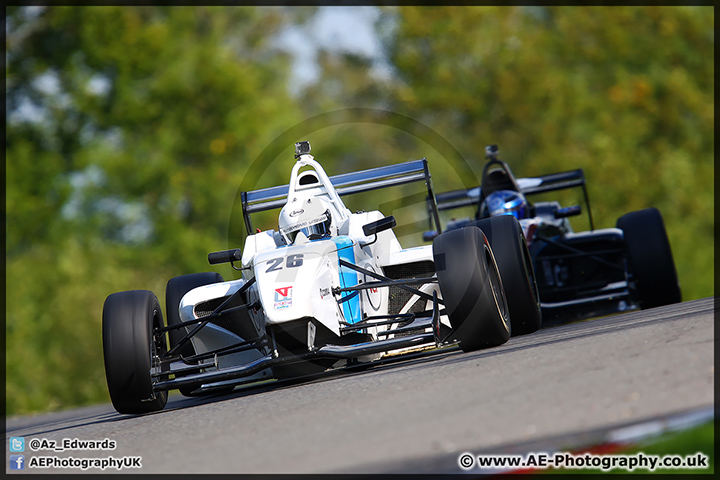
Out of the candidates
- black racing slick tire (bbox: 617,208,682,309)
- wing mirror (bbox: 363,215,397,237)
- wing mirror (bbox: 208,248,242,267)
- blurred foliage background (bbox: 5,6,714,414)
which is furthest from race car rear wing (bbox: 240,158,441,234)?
blurred foliage background (bbox: 5,6,714,414)

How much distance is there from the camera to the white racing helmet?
8258mm

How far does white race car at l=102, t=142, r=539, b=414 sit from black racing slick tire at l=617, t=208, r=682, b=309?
7.39 ft

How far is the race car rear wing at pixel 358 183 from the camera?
30.2 ft

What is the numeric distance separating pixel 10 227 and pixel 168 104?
21.0ft

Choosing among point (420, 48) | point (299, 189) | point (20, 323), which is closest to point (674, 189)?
point (420, 48)

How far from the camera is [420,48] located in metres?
35.1

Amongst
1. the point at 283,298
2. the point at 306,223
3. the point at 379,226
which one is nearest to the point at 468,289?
the point at 379,226

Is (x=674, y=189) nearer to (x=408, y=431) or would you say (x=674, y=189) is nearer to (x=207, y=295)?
(x=207, y=295)

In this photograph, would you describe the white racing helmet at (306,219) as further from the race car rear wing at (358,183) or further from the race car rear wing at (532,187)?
the race car rear wing at (532,187)

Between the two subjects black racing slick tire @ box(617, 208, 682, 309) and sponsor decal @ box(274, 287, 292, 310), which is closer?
sponsor decal @ box(274, 287, 292, 310)

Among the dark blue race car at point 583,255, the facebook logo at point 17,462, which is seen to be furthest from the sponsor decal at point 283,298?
the dark blue race car at point 583,255

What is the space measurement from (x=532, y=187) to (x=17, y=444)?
769cm

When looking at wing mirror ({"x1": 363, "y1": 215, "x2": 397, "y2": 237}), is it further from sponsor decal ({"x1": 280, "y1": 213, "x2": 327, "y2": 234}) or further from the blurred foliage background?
the blurred foliage background

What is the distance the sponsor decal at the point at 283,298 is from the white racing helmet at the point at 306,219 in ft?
4.13
